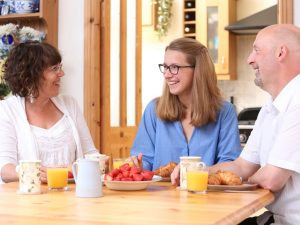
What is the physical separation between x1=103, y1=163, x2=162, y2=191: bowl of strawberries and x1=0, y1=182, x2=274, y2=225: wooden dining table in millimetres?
27

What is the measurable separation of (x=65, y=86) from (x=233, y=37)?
11.7 feet

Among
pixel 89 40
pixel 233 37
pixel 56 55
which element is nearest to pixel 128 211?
pixel 56 55

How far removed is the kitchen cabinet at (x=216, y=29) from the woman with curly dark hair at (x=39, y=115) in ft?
12.7

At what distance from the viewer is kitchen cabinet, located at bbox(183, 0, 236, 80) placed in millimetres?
6559

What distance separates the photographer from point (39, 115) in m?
2.79

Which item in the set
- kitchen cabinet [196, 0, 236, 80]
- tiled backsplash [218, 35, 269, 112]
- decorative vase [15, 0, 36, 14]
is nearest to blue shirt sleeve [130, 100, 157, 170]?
decorative vase [15, 0, 36, 14]

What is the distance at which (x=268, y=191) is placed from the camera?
198 cm

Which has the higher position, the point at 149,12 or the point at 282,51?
the point at 149,12

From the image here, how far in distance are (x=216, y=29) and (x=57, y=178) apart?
4972 mm

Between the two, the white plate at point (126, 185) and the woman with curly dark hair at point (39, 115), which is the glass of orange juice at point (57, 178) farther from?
the woman with curly dark hair at point (39, 115)

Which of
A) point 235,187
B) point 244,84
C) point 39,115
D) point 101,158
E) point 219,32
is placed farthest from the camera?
point 244,84

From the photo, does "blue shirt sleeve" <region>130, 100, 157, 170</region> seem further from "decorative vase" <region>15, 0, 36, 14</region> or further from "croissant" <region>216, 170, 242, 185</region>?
"decorative vase" <region>15, 0, 36, 14</region>

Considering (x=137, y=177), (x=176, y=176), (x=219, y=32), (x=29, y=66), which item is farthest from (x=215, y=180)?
(x=219, y=32)

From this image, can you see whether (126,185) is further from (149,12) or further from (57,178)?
(149,12)
